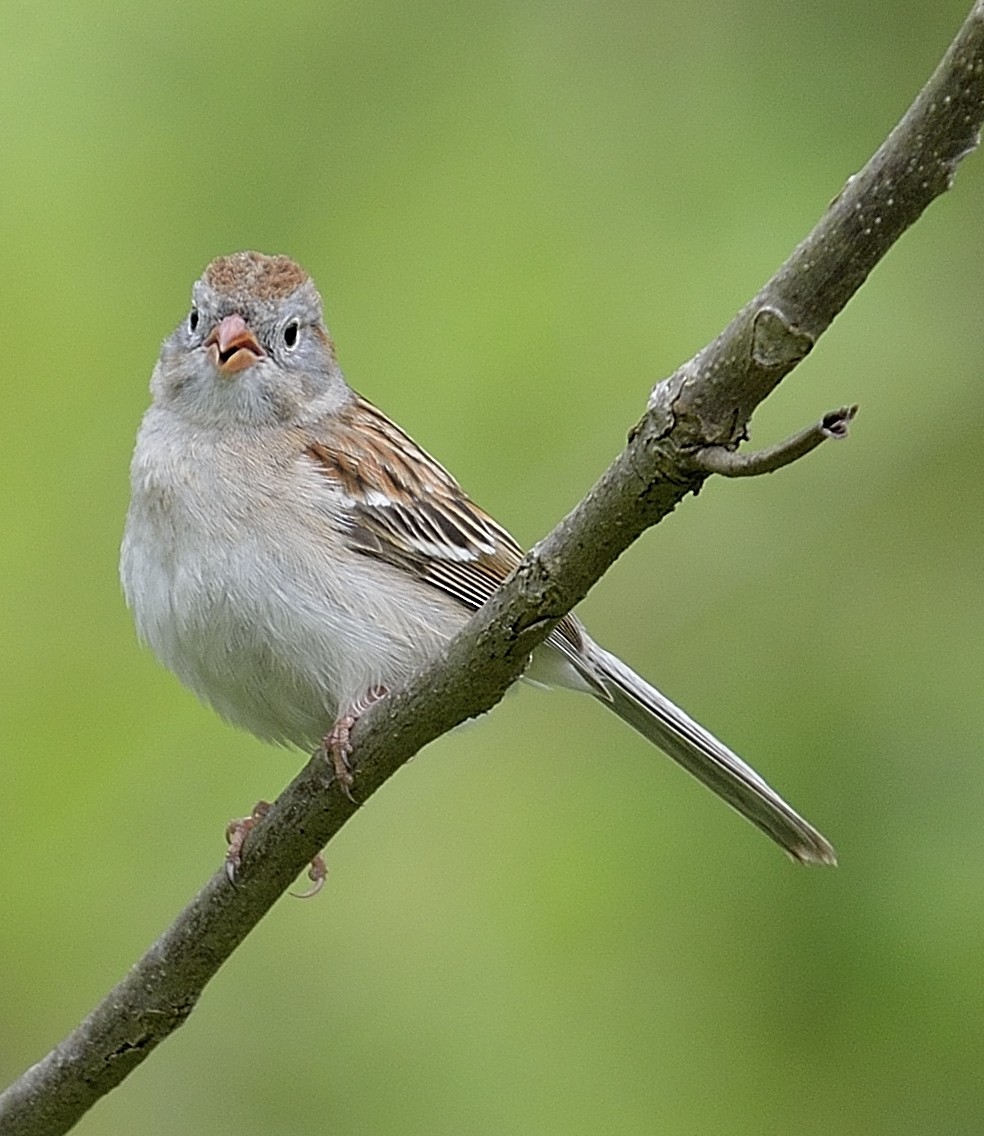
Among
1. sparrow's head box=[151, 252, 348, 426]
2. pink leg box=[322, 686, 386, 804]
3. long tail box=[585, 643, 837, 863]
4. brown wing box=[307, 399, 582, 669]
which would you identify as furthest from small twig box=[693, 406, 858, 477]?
sparrow's head box=[151, 252, 348, 426]

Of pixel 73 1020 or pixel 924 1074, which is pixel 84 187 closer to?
pixel 73 1020

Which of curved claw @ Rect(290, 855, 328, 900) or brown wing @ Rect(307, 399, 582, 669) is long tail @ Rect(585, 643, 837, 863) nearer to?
brown wing @ Rect(307, 399, 582, 669)

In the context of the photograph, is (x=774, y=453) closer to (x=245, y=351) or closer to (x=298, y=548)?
(x=298, y=548)

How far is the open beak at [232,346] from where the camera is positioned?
380 centimetres

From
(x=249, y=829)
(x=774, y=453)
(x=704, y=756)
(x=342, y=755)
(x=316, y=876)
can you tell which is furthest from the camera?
(x=704, y=756)

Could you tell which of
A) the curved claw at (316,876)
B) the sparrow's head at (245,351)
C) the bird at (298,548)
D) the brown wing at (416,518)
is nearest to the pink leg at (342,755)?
the bird at (298,548)

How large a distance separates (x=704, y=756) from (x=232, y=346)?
1292 millimetres

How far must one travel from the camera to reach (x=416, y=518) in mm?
3809

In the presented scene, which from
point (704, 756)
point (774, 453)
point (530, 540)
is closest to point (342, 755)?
point (774, 453)

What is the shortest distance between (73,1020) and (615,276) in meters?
1.97

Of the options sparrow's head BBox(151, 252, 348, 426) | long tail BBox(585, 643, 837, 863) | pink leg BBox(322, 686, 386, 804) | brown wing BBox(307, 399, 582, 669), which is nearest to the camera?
pink leg BBox(322, 686, 386, 804)

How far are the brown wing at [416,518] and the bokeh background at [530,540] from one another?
87mm

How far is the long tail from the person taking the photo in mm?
3391

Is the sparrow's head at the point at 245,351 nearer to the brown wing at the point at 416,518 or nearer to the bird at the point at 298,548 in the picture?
the bird at the point at 298,548
